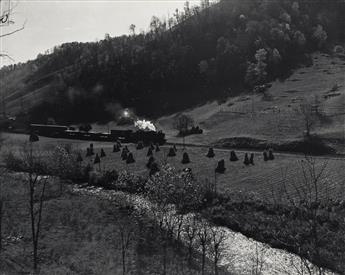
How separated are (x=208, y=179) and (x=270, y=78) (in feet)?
266

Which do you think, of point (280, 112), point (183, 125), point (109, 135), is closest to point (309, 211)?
point (280, 112)

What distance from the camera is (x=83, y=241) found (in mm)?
40281

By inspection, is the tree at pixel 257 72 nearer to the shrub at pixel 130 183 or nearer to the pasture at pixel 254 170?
the pasture at pixel 254 170

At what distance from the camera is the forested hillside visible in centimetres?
13638

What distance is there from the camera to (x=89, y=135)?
323 ft

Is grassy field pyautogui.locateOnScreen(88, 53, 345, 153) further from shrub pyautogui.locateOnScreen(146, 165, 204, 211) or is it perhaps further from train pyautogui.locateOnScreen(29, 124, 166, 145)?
shrub pyautogui.locateOnScreen(146, 165, 204, 211)

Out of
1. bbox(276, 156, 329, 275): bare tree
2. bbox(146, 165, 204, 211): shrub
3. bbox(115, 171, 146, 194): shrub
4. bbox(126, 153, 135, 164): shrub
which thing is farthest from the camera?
bbox(126, 153, 135, 164): shrub

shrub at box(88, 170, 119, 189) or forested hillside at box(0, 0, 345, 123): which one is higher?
forested hillside at box(0, 0, 345, 123)

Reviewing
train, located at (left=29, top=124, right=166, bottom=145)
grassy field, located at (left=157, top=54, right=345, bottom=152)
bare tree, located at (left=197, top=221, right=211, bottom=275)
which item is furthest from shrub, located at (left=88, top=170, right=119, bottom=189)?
grassy field, located at (left=157, top=54, right=345, bottom=152)

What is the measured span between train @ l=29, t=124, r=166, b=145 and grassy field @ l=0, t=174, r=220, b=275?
105ft

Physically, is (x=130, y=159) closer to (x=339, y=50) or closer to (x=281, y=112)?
(x=281, y=112)

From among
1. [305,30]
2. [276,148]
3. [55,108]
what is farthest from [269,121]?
[55,108]

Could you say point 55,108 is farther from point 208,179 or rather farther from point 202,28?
point 208,179

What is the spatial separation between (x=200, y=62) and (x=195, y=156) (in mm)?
81771
